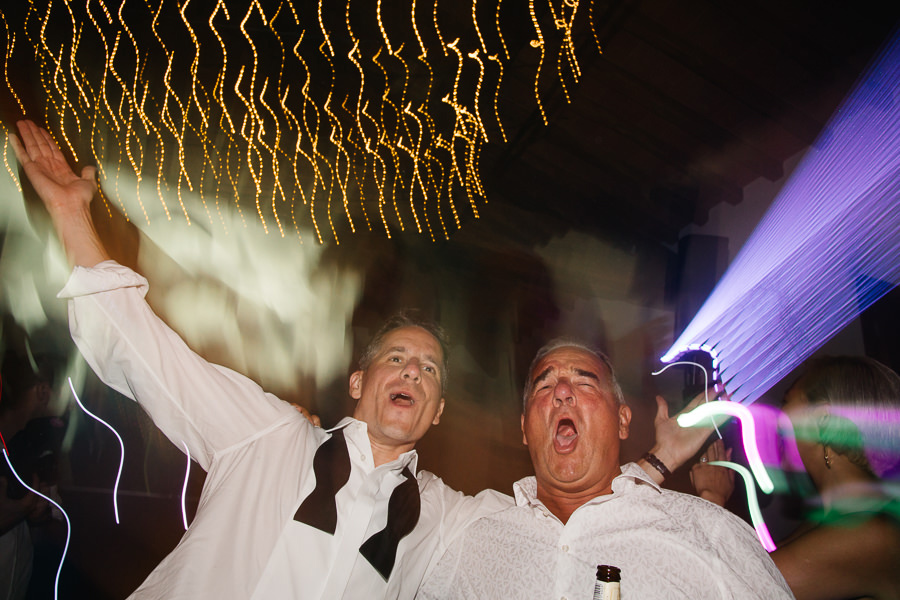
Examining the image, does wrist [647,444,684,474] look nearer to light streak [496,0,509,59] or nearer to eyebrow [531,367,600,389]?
eyebrow [531,367,600,389]

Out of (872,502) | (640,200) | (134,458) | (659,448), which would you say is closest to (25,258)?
(134,458)

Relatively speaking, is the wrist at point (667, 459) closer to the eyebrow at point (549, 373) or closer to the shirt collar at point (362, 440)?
the eyebrow at point (549, 373)

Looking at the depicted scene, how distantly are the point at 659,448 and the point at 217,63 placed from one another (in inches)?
160

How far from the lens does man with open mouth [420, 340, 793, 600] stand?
5.43 ft

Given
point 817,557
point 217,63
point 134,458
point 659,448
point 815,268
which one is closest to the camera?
point 817,557

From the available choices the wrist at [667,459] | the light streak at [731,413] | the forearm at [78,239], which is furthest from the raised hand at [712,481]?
the forearm at [78,239]

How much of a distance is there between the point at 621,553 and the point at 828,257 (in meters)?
2.64

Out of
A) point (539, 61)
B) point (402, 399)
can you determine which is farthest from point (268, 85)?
point (402, 399)

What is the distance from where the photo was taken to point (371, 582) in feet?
5.68

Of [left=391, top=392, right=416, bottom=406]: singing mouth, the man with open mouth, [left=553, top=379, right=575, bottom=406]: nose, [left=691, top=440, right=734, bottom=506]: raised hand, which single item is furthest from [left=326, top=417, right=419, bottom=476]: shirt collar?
[left=691, top=440, right=734, bottom=506]: raised hand

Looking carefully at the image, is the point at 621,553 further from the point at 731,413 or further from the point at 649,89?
the point at 649,89

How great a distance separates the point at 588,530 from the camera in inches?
71.6

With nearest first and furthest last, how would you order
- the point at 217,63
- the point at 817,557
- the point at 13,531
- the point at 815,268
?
the point at 817,557, the point at 13,531, the point at 815,268, the point at 217,63

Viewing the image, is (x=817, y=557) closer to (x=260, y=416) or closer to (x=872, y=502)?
(x=872, y=502)
